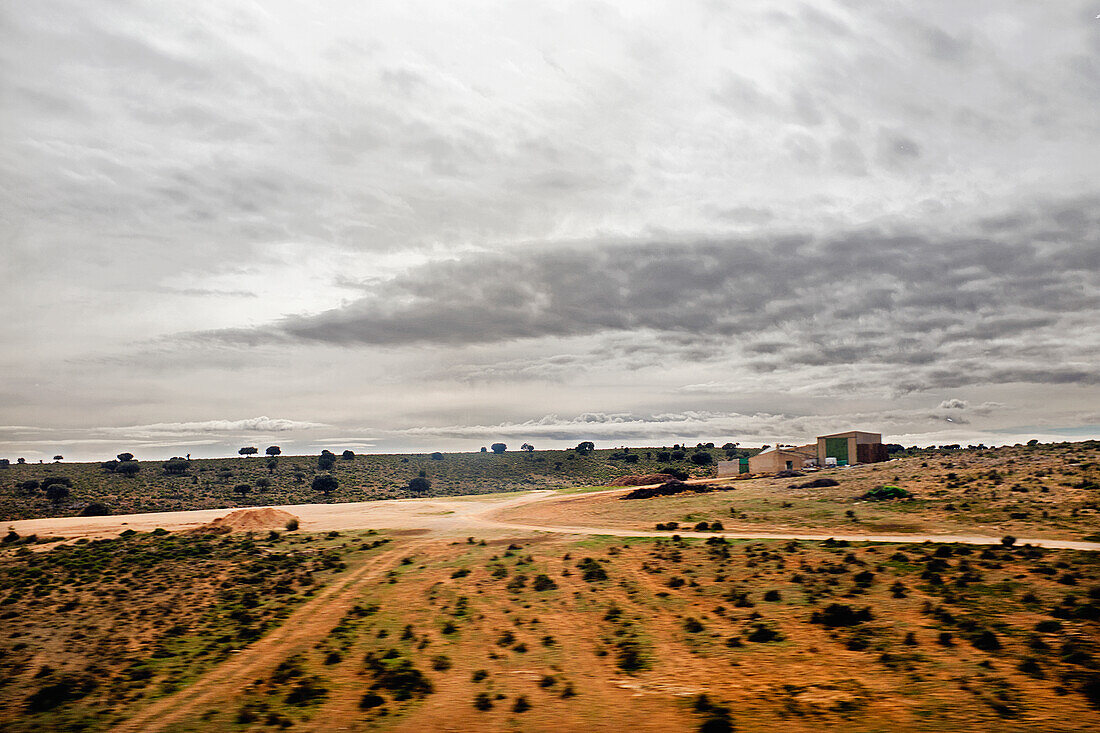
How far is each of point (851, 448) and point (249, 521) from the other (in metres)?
80.9

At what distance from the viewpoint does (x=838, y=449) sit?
9388cm

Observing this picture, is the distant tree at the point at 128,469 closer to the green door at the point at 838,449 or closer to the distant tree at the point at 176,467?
the distant tree at the point at 176,467

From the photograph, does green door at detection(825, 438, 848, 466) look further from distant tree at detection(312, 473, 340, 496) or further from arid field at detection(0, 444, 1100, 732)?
distant tree at detection(312, 473, 340, 496)

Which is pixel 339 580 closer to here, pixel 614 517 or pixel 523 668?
pixel 523 668

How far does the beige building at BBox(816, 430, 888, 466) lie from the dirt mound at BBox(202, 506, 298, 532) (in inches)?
2989

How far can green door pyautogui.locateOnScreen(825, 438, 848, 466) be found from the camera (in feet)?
305

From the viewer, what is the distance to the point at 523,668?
2200 cm

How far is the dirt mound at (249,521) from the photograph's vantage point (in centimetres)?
5356

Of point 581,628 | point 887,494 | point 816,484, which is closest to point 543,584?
point 581,628

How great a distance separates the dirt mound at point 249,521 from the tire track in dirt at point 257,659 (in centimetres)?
2307

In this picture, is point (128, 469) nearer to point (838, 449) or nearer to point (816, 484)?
point (816, 484)

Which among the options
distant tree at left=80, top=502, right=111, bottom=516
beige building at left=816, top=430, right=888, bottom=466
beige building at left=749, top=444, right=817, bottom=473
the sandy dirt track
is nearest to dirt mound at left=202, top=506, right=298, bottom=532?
the sandy dirt track

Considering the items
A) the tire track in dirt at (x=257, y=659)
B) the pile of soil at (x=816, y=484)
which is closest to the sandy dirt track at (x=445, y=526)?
the tire track in dirt at (x=257, y=659)

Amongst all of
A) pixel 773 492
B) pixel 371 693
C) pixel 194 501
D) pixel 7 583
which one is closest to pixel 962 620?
pixel 371 693
